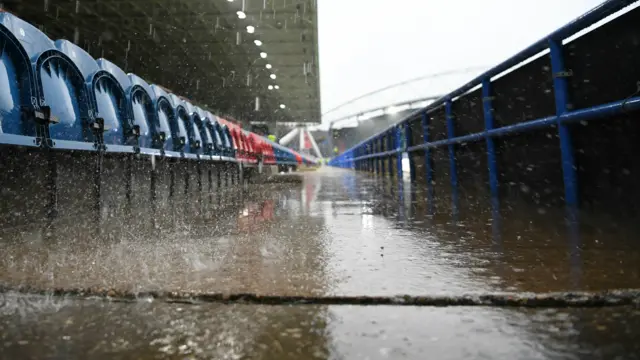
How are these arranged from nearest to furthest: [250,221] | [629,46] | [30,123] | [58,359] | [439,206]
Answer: [58,359] < [629,46] < [30,123] < [250,221] < [439,206]

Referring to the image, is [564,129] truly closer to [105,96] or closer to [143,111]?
[105,96]

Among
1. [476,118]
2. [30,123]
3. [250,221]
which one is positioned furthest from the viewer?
Answer: [476,118]

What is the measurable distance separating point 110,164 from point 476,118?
12.4 ft

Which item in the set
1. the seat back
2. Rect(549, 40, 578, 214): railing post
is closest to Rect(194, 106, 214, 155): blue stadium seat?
the seat back

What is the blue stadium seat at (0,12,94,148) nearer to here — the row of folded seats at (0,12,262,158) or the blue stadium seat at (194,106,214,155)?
the row of folded seats at (0,12,262,158)

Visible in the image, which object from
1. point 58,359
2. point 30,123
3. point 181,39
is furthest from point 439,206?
point 181,39

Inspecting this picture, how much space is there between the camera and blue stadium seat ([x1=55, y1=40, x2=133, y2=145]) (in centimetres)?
287

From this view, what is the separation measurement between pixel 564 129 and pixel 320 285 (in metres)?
2.25

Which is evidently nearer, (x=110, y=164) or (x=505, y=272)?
(x=505, y=272)

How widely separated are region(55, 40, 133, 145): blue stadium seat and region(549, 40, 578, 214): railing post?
3327 mm

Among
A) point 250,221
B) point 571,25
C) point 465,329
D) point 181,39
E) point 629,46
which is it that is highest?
point 181,39

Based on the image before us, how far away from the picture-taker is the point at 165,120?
439cm

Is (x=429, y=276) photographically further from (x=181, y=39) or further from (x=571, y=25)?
(x=181, y=39)

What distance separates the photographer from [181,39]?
1672 cm
